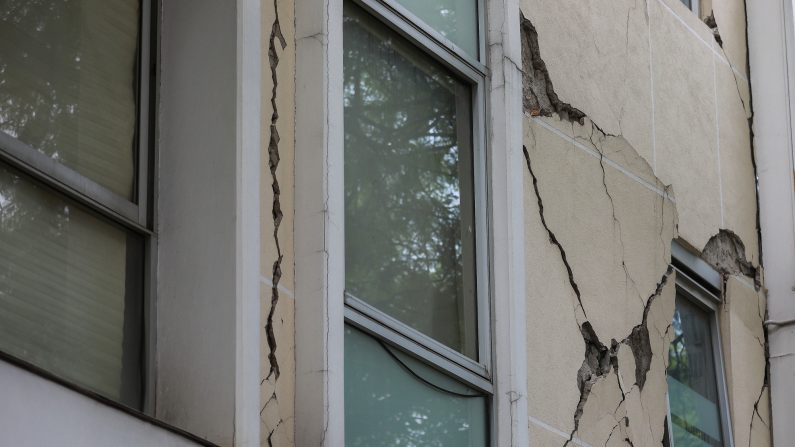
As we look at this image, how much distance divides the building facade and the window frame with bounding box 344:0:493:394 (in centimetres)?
1

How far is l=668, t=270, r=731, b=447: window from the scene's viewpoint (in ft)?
21.1

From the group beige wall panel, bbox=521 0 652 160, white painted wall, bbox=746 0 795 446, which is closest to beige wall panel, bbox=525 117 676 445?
beige wall panel, bbox=521 0 652 160

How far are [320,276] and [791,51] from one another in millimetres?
4403

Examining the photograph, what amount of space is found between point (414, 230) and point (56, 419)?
75.2 inches

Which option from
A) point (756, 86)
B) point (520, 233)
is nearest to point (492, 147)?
point (520, 233)

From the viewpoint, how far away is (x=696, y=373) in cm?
672

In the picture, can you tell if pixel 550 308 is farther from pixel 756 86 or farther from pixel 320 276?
pixel 756 86

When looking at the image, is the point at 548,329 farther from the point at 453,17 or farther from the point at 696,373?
the point at 696,373

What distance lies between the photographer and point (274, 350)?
3.96 m

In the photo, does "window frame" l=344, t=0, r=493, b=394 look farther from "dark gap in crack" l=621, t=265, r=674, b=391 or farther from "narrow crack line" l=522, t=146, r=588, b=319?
"dark gap in crack" l=621, t=265, r=674, b=391

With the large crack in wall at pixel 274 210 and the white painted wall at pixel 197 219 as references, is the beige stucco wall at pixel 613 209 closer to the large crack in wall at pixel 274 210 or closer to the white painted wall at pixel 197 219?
the large crack in wall at pixel 274 210

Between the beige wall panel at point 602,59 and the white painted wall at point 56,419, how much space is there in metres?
2.92

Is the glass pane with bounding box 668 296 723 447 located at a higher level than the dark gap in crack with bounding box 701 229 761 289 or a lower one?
lower

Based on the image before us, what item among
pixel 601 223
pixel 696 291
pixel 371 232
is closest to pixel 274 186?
pixel 371 232
